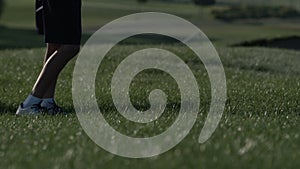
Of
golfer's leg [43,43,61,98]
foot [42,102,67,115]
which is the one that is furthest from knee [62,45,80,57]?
foot [42,102,67,115]

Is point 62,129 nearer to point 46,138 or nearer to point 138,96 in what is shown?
point 46,138

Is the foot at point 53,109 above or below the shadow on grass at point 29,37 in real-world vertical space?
above

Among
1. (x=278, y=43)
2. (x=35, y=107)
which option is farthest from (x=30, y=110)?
(x=278, y=43)

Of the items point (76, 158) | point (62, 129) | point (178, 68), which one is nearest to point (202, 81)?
point (178, 68)

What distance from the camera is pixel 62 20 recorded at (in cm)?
791

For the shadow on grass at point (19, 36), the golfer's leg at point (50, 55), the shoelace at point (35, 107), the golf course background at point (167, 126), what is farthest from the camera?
the shadow on grass at point (19, 36)

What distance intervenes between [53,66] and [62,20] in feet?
1.91

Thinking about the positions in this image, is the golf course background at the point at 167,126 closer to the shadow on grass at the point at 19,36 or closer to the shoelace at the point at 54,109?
the shoelace at the point at 54,109

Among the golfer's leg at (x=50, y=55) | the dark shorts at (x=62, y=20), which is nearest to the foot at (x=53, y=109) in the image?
the golfer's leg at (x=50, y=55)

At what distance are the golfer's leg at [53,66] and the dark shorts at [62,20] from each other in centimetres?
10

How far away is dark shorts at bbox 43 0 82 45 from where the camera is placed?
7.91m

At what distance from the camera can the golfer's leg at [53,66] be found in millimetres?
8055

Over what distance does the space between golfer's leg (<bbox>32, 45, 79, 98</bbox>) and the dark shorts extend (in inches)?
3.9

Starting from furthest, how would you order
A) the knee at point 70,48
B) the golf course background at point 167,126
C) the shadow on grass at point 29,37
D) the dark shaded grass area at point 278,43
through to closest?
the shadow on grass at point 29,37, the dark shaded grass area at point 278,43, the knee at point 70,48, the golf course background at point 167,126
